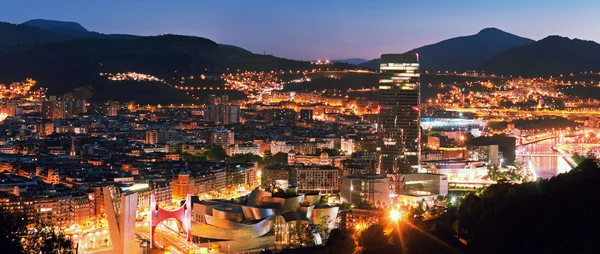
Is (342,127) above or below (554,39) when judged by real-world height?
below

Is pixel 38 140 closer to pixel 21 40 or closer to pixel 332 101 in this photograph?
pixel 332 101

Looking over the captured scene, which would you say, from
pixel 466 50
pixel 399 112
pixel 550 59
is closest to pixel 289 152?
pixel 399 112

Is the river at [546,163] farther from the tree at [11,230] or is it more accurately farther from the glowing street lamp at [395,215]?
the tree at [11,230]

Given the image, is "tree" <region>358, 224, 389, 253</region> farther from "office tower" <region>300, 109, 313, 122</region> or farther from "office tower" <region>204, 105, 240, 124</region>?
"office tower" <region>300, 109, 313, 122</region>

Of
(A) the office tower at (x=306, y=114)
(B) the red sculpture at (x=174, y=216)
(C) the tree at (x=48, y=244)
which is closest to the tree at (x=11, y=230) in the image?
(C) the tree at (x=48, y=244)

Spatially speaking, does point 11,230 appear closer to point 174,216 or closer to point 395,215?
point 174,216

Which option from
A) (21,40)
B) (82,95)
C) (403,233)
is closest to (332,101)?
(82,95)

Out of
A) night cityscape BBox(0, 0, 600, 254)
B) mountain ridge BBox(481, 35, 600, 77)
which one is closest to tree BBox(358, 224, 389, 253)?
night cityscape BBox(0, 0, 600, 254)
